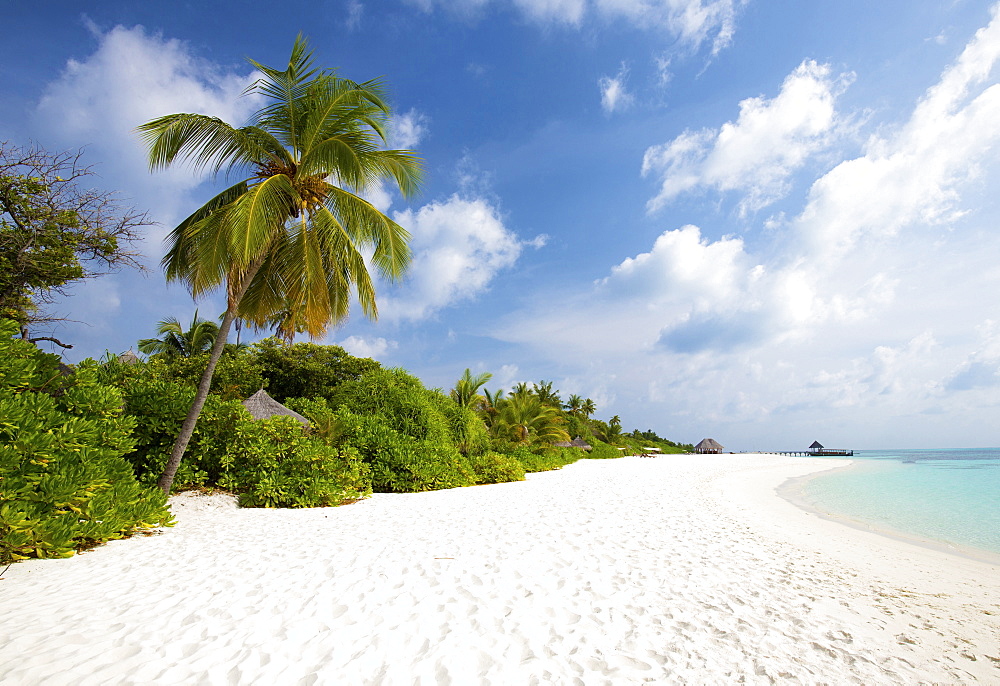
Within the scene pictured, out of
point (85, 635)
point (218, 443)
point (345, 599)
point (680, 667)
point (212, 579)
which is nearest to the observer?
point (680, 667)

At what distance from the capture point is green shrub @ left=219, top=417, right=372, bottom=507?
7.84 meters

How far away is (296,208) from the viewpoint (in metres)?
8.48

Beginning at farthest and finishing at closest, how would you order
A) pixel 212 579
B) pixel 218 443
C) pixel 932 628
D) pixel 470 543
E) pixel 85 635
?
pixel 218 443 → pixel 470 543 → pixel 212 579 → pixel 932 628 → pixel 85 635

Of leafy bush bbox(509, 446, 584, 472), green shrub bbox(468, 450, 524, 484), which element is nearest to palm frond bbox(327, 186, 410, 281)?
green shrub bbox(468, 450, 524, 484)

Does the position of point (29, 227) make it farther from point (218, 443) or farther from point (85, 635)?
point (85, 635)

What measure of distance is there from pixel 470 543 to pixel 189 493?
5.66 metres

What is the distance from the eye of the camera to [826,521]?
28.2ft

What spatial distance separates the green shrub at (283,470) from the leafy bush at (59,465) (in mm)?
1945

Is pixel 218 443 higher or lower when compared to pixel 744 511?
higher

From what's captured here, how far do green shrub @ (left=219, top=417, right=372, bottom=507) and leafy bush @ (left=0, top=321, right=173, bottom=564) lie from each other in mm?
1945

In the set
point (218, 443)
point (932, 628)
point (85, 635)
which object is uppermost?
point (218, 443)

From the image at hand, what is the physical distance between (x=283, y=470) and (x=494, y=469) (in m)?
6.35

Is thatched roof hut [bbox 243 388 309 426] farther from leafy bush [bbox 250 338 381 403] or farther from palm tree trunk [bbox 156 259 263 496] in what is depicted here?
leafy bush [bbox 250 338 381 403]

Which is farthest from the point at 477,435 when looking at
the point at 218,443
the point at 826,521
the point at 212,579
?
the point at 212,579
